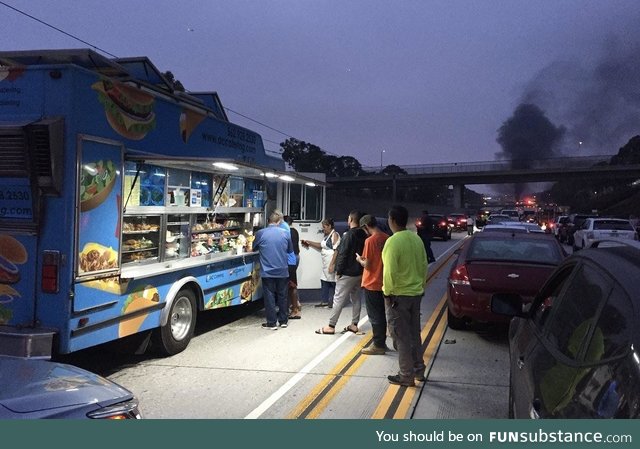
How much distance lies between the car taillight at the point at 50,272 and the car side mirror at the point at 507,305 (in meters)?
4.05

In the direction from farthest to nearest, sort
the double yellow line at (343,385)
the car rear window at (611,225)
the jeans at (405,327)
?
the car rear window at (611,225) → the jeans at (405,327) → the double yellow line at (343,385)

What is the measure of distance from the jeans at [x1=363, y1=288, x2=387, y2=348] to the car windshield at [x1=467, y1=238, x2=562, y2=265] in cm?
219

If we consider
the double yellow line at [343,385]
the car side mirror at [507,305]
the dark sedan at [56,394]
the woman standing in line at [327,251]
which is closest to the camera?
the dark sedan at [56,394]

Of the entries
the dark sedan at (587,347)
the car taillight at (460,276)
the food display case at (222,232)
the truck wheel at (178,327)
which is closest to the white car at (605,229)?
the car taillight at (460,276)

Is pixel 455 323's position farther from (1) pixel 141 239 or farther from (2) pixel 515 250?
(1) pixel 141 239

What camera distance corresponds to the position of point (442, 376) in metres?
6.35

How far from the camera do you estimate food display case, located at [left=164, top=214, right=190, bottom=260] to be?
7.87 m

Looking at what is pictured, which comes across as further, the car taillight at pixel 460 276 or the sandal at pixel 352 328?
the sandal at pixel 352 328

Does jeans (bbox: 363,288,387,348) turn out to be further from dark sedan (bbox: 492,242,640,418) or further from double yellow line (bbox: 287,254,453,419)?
dark sedan (bbox: 492,242,640,418)

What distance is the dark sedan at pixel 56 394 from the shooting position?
8.34 ft

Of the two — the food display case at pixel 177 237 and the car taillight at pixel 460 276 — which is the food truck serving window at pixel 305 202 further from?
the car taillight at pixel 460 276

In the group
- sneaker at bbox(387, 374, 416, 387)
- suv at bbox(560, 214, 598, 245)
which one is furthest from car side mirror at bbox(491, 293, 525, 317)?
suv at bbox(560, 214, 598, 245)

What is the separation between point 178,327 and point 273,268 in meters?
1.83

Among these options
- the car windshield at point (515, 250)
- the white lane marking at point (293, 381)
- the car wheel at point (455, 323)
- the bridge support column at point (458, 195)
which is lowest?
the white lane marking at point (293, 381)
